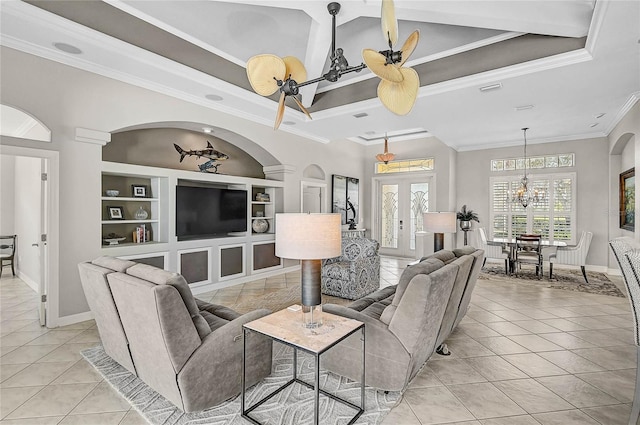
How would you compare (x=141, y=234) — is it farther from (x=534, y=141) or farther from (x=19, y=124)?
(x=534, y=141)

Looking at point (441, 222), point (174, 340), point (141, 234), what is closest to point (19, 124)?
point (141, 234)

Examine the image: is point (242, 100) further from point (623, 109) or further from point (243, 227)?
point (623, 109)

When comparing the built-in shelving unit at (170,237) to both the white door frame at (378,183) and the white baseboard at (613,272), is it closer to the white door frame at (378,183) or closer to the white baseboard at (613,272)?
the white door frame at (378,183)

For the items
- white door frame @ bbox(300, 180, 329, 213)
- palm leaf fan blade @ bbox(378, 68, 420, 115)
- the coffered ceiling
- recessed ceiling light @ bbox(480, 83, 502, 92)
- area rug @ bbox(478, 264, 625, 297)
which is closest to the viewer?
palm leaf fan blade @ bbox(378, 68, 420, 115)

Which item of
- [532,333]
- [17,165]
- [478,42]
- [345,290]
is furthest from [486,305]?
[17,165]

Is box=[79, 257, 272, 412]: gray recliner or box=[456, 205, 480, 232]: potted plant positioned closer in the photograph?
box=[79, 257, 272, 412]: gray recliner

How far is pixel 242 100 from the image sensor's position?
4711 millimetres

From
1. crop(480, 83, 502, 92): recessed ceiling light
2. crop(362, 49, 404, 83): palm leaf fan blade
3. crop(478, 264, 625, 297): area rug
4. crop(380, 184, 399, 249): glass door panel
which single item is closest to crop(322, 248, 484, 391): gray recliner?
crop(362, 49, 404, 83): palm leaf fan blade

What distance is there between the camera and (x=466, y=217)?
784 cm

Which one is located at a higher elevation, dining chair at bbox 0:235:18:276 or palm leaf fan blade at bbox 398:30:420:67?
palm leaf fan blade at bbox 398:30:420:67

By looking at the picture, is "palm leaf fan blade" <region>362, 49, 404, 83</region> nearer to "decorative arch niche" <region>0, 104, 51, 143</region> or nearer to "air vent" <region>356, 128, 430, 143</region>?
"decorative arch niche" <region>0, 104, 51, 143</region>

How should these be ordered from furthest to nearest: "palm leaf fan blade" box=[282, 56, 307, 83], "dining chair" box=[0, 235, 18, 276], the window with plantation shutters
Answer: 1. the window with plantation shutters
2. "dining chair" box=[0, 235, 18, 276]
3. "palm leaf fan blade" box=[282, 56, 307, 83]

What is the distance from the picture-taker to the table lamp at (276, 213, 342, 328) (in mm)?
1890

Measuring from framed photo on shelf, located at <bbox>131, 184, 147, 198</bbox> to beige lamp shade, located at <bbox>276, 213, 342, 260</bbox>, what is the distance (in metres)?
3.61
